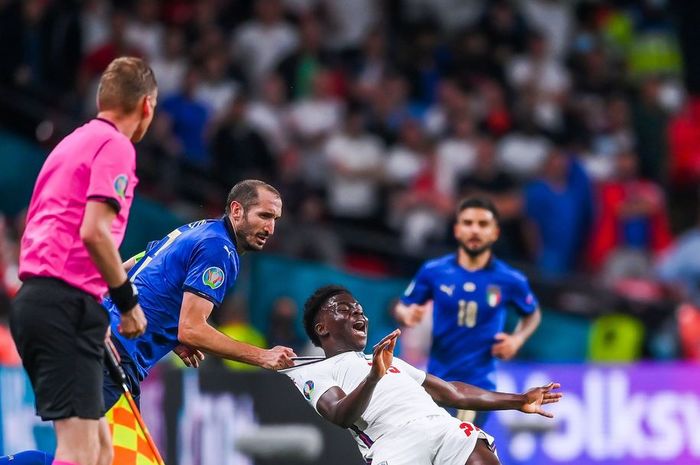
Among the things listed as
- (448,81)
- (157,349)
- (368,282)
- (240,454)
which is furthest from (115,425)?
(448,81)

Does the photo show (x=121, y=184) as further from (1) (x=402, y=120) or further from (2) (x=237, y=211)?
(1) (x=402, y=120)

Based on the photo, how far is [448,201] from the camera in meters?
14.6

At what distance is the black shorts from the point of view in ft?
19.0

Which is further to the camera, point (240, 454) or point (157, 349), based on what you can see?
point (240, 454)

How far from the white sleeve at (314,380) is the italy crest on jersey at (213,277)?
0.66m

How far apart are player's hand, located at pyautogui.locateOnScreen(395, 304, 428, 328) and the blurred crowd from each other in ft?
13.4

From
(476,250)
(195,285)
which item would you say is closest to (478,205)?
(476,250)

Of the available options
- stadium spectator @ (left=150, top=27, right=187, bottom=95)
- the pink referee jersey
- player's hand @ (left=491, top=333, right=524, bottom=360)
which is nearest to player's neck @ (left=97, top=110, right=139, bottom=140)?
the pink referee jersey

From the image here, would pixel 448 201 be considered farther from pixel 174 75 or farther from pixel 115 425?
pixel 115 425

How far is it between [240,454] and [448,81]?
6.49 meters

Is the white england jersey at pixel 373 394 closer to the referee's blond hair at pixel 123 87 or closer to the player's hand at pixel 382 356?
the player's hand at pixel 382 356

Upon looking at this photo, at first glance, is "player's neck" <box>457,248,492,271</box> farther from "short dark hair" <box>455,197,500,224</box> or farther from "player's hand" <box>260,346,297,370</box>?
"player's hand" <box>260,346,297,370</box>

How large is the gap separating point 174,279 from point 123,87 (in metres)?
1.25

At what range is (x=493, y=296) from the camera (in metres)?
9.30
